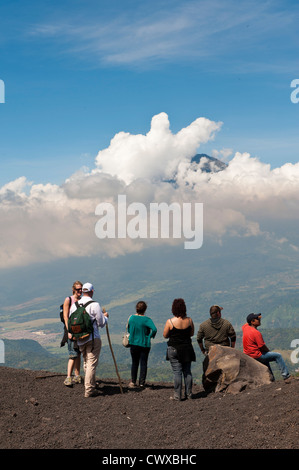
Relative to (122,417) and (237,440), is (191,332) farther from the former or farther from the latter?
(237,440)

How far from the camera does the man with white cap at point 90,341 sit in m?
13.2

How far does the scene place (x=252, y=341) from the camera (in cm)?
1493

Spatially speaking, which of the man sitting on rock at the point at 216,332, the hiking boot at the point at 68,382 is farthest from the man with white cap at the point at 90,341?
the man sitting on rock at the point at 216,332

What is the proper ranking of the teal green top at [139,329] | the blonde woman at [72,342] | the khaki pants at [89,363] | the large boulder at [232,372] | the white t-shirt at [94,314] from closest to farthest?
the white t-shirt at [94,314], the khaki pants at [89,363], the blonde woman at [72,342], the large boulder at [232,372], the teal green top at [139,329]

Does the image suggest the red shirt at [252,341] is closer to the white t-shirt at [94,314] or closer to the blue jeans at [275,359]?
the blue jeans at [275,359]

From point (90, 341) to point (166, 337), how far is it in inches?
89.9

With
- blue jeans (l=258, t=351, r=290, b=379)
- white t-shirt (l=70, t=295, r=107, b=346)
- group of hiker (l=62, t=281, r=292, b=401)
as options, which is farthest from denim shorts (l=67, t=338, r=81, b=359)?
blue jeans (l=258, t=351, r=290, b=379)

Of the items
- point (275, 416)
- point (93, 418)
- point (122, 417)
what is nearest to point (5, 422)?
point (93, 418)

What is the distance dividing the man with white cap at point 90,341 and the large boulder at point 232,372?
3.71m

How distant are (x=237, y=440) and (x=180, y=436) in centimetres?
134

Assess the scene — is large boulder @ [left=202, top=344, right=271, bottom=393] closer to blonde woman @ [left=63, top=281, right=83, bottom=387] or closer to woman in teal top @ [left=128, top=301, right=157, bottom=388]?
woman in teal top @ [left=128, top=301, right=157, bottom=388]

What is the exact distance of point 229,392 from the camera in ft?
45.3

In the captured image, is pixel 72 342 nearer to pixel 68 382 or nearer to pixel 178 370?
pixel 68 382
